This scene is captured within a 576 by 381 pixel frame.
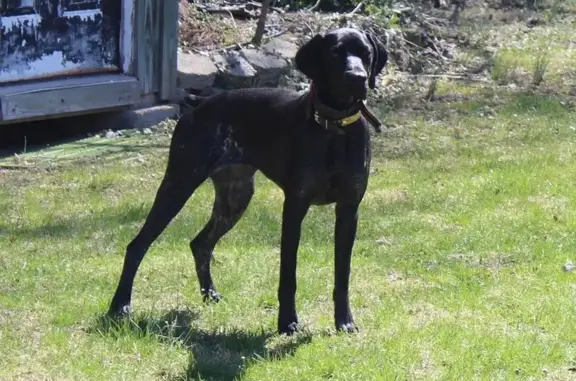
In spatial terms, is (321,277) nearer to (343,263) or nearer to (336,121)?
(343,263)

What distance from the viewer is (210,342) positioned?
6109mm

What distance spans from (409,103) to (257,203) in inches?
180

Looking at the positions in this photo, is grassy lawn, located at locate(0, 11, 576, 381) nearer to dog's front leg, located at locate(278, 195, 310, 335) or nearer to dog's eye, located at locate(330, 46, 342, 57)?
dog's front leg, located at locate(278, 195, 310, 335)

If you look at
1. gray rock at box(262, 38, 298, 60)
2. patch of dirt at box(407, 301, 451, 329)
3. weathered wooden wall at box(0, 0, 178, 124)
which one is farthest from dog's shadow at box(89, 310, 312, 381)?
gray rock at box(262, 38, 298, 60)

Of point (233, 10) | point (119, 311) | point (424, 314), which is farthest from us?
point (233, 10)

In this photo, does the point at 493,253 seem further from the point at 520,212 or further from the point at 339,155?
the point at 339,155

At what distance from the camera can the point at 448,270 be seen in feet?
25.2

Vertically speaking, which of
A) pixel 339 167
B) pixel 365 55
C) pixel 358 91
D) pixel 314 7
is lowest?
pixel 314 7

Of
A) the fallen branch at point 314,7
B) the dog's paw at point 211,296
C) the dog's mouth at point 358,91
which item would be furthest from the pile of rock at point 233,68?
the dog's mouth at point 358,91

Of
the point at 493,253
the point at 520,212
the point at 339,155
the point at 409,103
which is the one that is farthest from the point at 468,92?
the point at 339,155

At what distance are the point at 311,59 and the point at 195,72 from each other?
23.7 feet

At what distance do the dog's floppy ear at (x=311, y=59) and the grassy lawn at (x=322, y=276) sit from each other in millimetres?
1444

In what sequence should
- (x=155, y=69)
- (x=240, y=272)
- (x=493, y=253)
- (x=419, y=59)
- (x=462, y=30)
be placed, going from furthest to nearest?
1. (x=462, y=30)
2. (x=419, y=59)
3. (x=155, y=69)
4. (x=493, y=253)
5. (x=240, y=272)

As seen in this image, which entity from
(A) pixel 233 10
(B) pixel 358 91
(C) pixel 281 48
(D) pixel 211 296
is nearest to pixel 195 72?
(C) pixel 281 48
